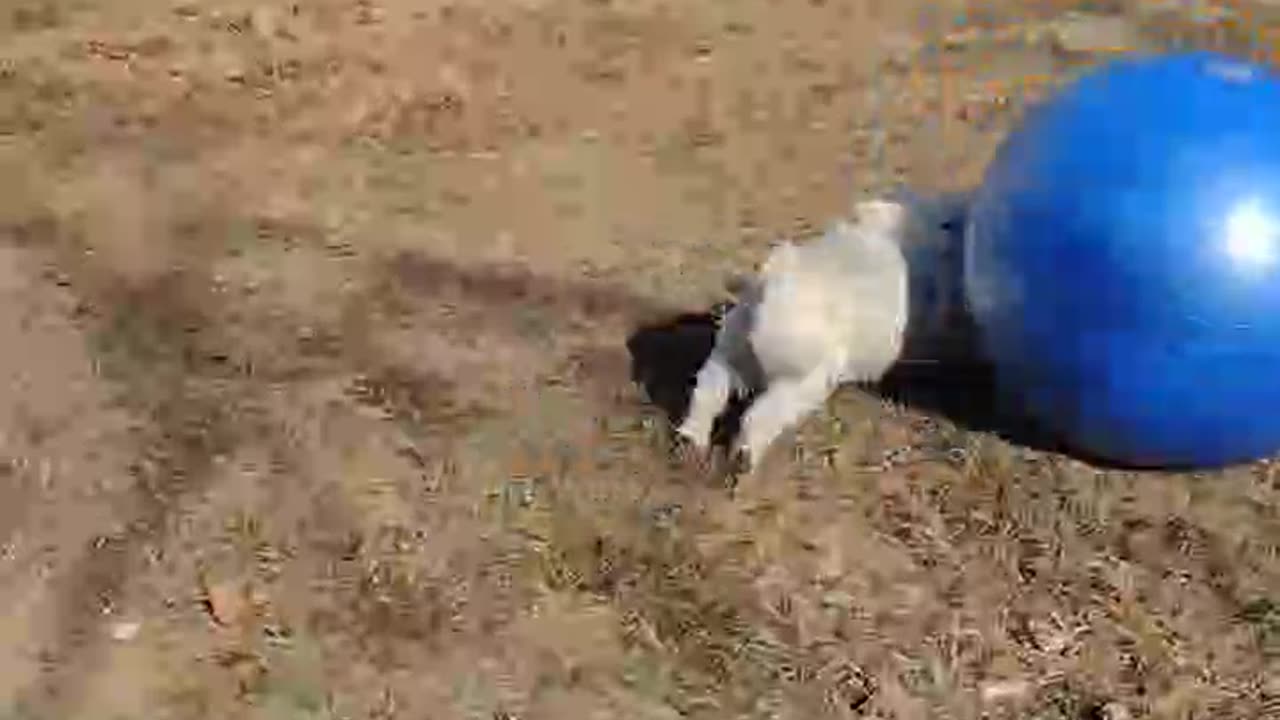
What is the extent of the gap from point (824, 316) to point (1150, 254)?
0.83 meters

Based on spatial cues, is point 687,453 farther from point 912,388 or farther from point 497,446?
point 912,388

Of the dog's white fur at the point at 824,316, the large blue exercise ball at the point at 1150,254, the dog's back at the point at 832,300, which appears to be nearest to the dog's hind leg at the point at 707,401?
the dog's white fur at the point at 824,316

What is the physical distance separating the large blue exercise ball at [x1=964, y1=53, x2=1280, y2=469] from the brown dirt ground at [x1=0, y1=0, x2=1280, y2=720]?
0.31 metres

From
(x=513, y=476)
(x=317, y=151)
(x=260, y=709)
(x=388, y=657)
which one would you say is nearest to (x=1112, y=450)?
(x=513, y=476)

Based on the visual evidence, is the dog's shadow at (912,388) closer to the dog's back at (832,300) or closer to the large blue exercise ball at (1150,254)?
the dog's back at (832,300)

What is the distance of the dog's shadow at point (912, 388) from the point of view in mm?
4785

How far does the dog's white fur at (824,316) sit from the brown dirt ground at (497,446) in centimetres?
14

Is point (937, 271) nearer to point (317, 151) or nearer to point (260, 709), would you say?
point (260, 709)

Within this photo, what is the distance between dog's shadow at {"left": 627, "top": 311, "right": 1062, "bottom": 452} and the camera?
479 centimetres

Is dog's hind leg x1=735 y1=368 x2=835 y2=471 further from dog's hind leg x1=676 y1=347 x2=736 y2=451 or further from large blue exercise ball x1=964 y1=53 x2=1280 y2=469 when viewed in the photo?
large blue exercise ball x1=964 y1=53 x2=1280 y2=469

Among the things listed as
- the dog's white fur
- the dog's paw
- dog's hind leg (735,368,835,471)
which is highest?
the dog's white fur

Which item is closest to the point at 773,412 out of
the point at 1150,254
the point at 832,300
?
the point at 832,300

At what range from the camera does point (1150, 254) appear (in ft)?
13.7

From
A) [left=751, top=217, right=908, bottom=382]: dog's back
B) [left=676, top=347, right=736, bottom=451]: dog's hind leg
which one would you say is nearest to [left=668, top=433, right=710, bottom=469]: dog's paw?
[left=676, top=347, right=736, bottom=451]: dog's hind leg
